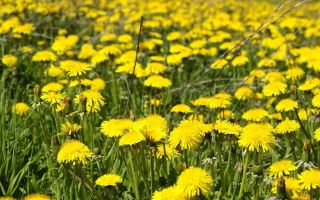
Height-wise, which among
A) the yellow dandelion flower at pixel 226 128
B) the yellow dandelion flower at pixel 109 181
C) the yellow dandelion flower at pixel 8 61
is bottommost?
the yellow dandelion flower at pixel 109 181

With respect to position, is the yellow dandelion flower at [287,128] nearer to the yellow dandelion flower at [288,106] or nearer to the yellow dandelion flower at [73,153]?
the yellow dandelion flower at [288,106]

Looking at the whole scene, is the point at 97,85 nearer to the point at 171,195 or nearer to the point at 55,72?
the point at 55,72

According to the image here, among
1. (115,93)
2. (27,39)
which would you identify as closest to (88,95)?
(115,93)

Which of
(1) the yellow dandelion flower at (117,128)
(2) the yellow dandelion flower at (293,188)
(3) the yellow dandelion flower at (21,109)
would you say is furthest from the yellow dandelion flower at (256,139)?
(3) the yellow dandelion flower at (21,109)

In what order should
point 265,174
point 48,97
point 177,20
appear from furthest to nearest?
point 177,20 → point 48,97 → point 265,174

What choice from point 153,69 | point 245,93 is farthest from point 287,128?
point 153,69

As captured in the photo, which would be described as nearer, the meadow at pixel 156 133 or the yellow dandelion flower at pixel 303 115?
the meadow at pixel 156 133

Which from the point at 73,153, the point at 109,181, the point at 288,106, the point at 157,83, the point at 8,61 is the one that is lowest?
the point at 109,181

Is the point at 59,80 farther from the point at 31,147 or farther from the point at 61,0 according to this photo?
the point at 61,0
